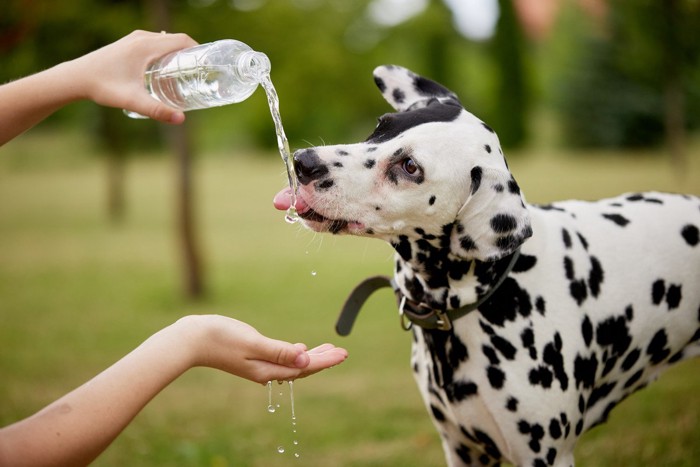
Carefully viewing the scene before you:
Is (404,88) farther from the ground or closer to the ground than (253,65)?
closer to the ground

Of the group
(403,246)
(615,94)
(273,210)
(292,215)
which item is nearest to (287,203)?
(292,215)

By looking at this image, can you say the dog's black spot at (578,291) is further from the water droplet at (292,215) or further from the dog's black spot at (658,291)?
the water droplet at (292,215)

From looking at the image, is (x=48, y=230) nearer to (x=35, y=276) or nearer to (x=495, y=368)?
(x=35, y=276)

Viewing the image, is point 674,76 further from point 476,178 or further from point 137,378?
point 137,378

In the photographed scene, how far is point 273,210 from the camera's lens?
17312mm

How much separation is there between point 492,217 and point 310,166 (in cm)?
67

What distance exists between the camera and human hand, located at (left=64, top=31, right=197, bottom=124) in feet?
8.68

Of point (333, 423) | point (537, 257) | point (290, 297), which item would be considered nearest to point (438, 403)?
point (537, 257)

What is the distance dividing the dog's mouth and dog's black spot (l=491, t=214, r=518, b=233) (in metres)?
0.48

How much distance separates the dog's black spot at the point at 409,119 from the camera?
8.71 feet

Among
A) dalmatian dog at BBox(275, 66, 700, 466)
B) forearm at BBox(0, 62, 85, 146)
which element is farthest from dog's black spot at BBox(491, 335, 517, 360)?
forearm at BBox(0, 62, 85, 146)

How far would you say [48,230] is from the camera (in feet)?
48.4

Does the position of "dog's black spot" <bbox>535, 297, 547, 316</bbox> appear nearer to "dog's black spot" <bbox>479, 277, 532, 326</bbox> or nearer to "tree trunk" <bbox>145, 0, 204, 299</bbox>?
"dog's black spot" <bbox>479, 277, 532, 326</bbox>

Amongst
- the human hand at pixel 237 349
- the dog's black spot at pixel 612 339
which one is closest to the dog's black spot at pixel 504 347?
the dog's black spot at pixel 612 339
